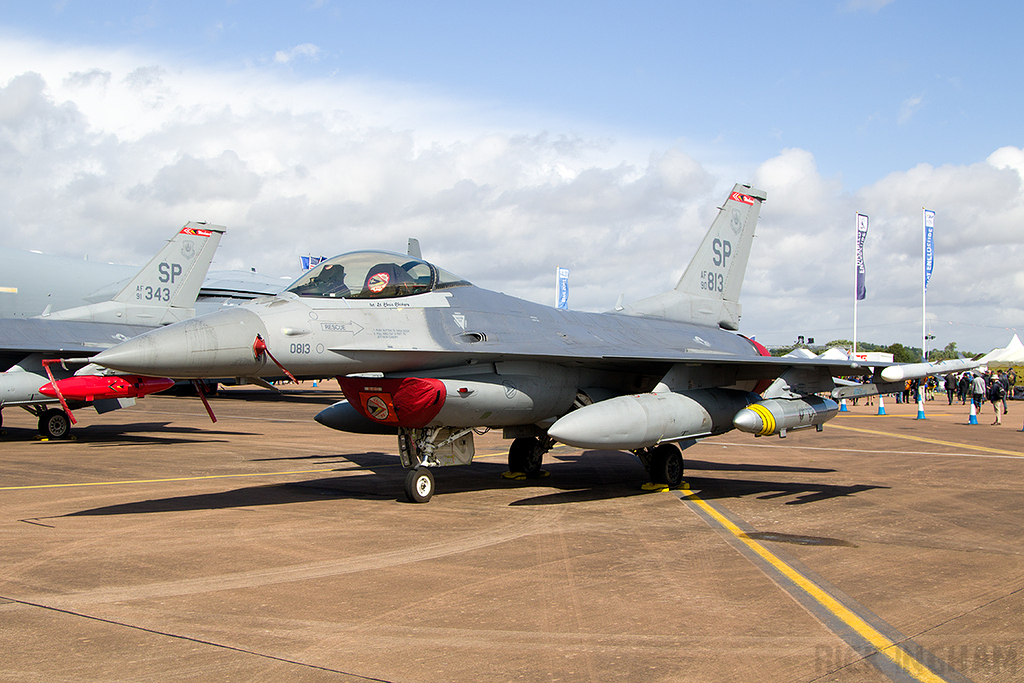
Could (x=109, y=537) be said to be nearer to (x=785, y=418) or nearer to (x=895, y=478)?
(x=785, y=418)

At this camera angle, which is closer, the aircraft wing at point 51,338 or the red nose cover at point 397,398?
the red nose cover at point 397,398

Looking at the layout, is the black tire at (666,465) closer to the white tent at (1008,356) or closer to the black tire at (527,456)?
the black tire at (527,456)

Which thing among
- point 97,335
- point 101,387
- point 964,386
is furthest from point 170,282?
point 964,386

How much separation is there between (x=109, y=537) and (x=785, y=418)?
8138mm

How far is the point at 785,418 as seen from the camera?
1052 centimetres

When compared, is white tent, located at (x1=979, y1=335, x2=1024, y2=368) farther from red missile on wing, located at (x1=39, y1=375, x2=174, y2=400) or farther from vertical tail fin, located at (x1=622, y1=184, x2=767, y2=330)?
red missile on wing, located at (x1=39, y1=375, x2=174, y2=400)

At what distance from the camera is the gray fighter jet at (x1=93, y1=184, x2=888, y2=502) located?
8453 mm

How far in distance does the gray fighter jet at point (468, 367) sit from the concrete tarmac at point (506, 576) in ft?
2.93

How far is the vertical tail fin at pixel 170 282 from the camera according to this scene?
2169cm

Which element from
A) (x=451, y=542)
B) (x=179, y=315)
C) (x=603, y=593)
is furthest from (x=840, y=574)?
(x=179, y=315)

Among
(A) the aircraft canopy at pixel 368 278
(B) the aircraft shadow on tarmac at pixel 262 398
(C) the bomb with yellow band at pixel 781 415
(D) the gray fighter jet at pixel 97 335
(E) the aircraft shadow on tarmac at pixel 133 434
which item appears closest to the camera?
(A) the aircraft canopy at pixel 368 278

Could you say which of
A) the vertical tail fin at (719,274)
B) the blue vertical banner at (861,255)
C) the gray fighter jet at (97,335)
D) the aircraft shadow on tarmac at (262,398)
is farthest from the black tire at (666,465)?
the blue vertical banner at (861,255)

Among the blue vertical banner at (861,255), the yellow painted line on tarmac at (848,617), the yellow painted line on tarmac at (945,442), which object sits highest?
the blue vertical banner at (861,255)

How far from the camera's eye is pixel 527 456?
40.8ft
